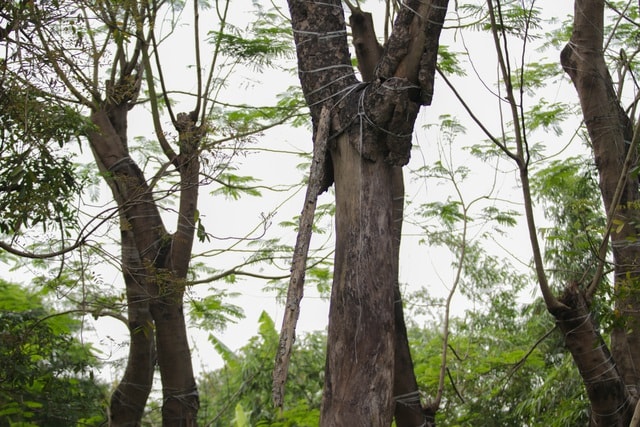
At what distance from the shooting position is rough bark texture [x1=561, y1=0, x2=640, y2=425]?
12.2ft

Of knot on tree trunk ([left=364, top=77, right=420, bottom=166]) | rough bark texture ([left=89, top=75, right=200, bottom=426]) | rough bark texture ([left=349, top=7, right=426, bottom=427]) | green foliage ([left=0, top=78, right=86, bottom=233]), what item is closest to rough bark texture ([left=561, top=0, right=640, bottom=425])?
rough bark texture ([left=349, top=7, right=426, bottom=427])

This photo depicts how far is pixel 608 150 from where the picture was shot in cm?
416

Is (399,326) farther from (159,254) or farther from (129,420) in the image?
(129,420)

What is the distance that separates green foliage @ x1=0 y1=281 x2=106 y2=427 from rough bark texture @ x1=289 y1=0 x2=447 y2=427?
182cm

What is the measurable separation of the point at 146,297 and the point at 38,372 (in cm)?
67

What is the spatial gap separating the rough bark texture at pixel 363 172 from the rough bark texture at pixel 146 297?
169 cm

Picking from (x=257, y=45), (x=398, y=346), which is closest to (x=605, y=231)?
(x=398, y=346)

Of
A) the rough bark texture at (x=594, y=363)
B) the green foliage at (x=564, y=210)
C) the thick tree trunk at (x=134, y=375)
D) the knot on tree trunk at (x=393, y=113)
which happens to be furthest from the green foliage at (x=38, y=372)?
the green foliage at (x=564, y=210)

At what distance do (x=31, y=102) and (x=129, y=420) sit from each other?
2.26 m

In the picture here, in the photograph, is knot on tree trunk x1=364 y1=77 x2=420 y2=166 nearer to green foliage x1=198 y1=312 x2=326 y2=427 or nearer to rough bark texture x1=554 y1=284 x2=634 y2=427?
rough bark texture x1=554 y1=284 x2=634 y2=427

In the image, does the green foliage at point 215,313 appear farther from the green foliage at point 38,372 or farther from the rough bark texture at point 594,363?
the rough bark texture at point 594,363

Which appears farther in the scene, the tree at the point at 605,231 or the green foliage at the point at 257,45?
the green foliage at the point at 257,45

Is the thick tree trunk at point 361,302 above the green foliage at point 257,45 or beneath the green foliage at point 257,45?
beneath

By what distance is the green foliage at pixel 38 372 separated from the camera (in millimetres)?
3840
